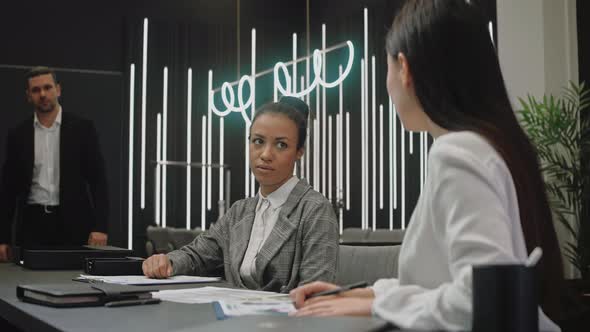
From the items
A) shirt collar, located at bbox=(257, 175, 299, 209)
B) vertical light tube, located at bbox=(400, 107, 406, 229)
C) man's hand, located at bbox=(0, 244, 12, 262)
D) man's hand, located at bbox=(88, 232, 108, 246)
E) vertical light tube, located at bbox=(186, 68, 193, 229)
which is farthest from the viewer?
Answer: vertical light tube, located at bbox=(186, 68, 193, 229)

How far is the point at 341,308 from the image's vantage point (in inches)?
39.4

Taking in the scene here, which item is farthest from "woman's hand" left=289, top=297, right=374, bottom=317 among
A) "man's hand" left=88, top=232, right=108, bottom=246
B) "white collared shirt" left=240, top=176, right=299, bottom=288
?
"man's hand" left=88, top=232, right=108, bottom=246

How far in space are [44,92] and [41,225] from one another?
882 millimetres

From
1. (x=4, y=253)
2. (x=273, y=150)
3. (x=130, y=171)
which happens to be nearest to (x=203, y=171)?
(x=130, y=171)

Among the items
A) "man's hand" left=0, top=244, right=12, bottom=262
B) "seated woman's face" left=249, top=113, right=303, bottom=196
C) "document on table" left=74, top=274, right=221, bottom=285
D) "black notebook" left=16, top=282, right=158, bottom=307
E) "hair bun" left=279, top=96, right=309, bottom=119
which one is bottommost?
"man's hand" left=0, top=244, right=12, bottom=262

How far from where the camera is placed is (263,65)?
876 cm

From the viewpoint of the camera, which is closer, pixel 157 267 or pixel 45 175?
pixel 157 267

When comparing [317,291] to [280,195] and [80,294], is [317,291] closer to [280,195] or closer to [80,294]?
[80,294]

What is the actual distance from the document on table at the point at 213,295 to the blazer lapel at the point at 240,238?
0.27m

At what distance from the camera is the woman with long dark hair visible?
34.4 inches

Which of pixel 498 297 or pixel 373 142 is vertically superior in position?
pixel 373 142

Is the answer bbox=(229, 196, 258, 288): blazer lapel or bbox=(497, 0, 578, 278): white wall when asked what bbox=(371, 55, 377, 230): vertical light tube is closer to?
bbox=(497, 0, 578, 278): white wall

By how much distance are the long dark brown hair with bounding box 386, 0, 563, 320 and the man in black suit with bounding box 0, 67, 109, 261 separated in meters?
2.95

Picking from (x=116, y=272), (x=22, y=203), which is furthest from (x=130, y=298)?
(x=22, y=203)
